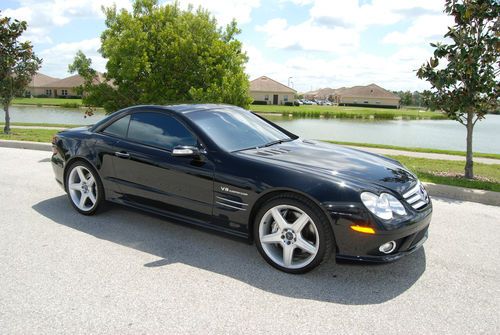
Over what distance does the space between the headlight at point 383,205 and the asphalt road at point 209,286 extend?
18.7 inches

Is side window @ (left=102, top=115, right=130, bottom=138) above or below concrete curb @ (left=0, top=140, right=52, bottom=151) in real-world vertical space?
above

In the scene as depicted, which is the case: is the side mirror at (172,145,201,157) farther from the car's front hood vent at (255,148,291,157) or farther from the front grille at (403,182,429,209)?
the front grille at (403,182,429,209)

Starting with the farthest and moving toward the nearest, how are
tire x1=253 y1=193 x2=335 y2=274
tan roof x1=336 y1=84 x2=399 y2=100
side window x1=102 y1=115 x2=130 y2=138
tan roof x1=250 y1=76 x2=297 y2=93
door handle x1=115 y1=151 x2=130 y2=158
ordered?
tan roof x1=336 y1=84 x2=399 y2=100, tan roof x1=250 y1=76 x2=297 y2=93, side window x1=102 y1=115 x2=130 y2=138, door handle x1=115 y1=151 x2=130 y2=158, tire x1=253 y1=193 x2=335 y2=274

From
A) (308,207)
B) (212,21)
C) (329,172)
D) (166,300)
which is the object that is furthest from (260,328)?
(212,21)

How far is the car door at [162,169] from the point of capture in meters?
4.15

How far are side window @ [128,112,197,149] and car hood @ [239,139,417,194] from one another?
0.72m

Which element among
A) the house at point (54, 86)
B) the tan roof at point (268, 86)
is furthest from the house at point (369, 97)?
the house at point (54, 86)

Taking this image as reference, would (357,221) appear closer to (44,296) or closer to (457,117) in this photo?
(44,296)

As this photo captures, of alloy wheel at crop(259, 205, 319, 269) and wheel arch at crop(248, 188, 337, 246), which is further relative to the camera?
alloy wheel at crop(259, 205, 319, 269)

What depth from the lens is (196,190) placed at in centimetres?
416

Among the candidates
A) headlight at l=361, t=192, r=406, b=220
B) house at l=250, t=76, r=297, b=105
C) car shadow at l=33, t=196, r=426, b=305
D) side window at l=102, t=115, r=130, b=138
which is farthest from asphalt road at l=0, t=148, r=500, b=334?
house at l=250, t=76, r=297, b=105

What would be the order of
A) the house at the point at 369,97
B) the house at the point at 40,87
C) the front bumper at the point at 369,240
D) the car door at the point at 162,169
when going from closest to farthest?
the front bumper at the point at 369,240 < the car door at the point at 162,169 < the house at the point at 40,87 < the house at the point at 369,97

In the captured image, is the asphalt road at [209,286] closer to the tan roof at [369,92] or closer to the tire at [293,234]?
the tire at [293,234]

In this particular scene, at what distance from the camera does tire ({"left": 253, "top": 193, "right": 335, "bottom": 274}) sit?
3498 millimetres
